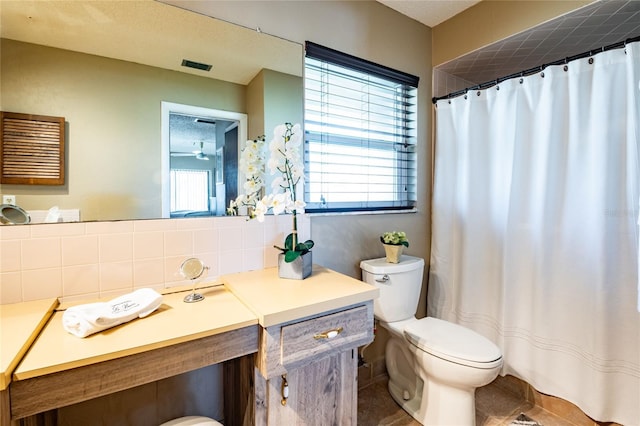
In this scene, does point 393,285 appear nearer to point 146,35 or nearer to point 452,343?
point 452,343

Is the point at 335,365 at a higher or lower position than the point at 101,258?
lower

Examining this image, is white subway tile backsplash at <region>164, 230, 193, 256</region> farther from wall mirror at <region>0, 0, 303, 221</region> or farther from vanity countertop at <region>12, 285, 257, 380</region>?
vanity countertop at <region>12, 285, 257, 380</region>

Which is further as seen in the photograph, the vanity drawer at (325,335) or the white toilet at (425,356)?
the white toilet at (425,356)

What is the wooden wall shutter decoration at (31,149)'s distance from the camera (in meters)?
1.01

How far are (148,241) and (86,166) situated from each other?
1.17ft

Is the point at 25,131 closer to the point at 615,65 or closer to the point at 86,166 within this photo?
the point at 86,166

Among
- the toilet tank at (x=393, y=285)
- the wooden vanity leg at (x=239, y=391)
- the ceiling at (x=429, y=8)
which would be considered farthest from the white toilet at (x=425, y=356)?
the ceiling at (x=429, y=8)

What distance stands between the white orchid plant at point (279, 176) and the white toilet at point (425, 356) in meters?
0.58

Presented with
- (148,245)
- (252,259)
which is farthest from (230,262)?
(148,245)

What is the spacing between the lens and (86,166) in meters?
1.12

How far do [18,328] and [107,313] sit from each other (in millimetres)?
230

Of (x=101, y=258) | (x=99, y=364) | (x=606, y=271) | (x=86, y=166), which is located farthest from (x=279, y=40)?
(x=606, y=271)

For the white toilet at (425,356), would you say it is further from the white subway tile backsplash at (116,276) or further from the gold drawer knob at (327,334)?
the white subway tile backsplash at (116,276)

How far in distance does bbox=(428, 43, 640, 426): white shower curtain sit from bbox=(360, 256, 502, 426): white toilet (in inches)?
15.7
